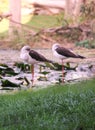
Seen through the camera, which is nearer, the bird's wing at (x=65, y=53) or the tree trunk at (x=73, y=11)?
the bird's wing at (x=65, y=53)

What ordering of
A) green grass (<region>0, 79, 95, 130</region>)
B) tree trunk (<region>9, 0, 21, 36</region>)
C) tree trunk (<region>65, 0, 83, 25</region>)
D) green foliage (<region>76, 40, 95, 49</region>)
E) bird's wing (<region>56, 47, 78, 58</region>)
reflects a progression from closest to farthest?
green grass (<region>0, 79, 95, 130</region>) < bird's wing (<region>56, 47, 78, 58</region>) < green foliage (<region>76, 40, 95, 49</region>) < tree trunk (<region>9, 0, 21, 36</region>) < tree trunk (<region>65, 0, 83, 25</region>)

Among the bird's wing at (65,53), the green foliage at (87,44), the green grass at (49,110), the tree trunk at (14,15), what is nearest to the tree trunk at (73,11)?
the green foliage at (87,44)

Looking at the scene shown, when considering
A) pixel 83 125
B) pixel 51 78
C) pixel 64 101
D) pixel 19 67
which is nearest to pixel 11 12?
pixel 19 67

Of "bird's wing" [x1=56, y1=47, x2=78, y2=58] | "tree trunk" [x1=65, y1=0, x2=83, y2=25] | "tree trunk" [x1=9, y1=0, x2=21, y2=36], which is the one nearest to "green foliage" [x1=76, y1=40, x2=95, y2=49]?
"tree trunk" [x1=65, y1=0, x2=83, y2=25]

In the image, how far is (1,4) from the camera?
26922 millimetres

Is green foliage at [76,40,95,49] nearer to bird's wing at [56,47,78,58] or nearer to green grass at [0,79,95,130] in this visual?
bird's wing at [56,47,78,58]

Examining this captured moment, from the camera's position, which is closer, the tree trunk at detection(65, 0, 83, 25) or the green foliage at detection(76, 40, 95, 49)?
the green foliage at detection(76, 40, 95, 49)

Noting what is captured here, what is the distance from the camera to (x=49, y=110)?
7.56 m

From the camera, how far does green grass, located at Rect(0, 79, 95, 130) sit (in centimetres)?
673

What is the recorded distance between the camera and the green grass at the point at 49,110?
22.1ft

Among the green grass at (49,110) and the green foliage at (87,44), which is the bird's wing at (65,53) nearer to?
the green grass at (49,110)


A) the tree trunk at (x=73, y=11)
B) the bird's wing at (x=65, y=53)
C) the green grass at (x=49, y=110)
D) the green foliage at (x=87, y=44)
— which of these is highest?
the green grass at (x=49, y=110)

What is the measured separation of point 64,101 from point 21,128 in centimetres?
150

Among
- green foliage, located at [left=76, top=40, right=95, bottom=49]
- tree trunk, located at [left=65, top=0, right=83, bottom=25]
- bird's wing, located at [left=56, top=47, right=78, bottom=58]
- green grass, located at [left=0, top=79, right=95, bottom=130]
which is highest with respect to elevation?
green grass, located at [left=0, top=79, right=95, bottom=130]
